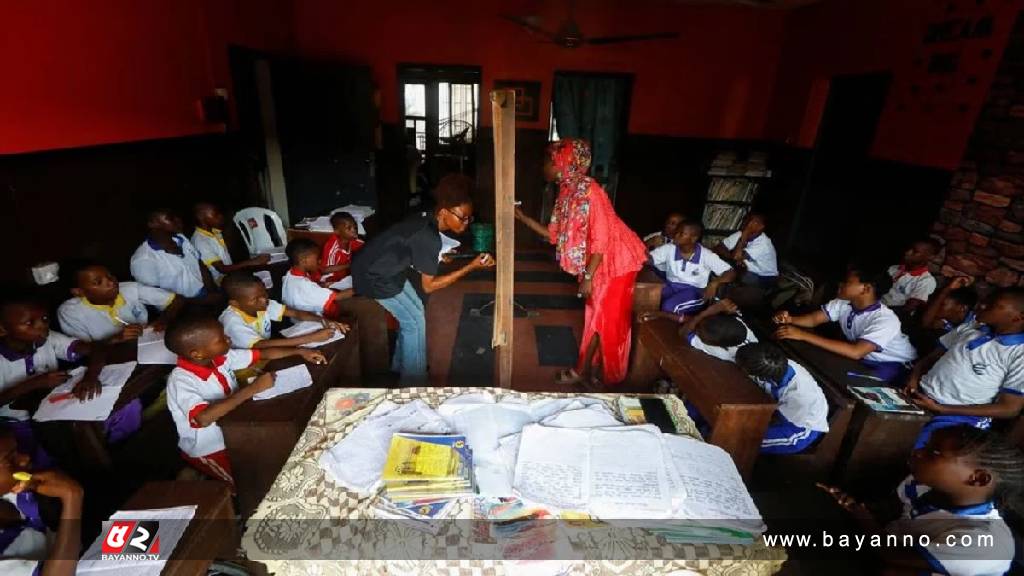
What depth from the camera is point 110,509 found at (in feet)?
6.93

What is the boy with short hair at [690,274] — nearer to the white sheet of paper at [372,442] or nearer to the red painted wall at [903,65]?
the red painted wall at [903,65]

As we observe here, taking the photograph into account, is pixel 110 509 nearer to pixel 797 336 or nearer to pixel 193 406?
pixel 193 406

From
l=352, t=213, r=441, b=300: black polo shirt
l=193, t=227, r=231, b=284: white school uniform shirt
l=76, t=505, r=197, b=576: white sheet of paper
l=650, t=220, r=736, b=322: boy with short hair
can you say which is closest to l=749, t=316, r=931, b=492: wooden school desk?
l=650, t=220, r=736, b=322: boy with short hair

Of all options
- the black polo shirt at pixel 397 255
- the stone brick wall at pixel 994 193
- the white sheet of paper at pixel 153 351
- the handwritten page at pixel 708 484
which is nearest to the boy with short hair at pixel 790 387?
the handwritten page at pixel 708 484

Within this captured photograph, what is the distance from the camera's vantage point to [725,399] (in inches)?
72.4

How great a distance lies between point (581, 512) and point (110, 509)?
7.15ft

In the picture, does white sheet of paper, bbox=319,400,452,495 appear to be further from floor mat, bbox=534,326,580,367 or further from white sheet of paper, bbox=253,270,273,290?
floor mat, bbox=534,326,580,367

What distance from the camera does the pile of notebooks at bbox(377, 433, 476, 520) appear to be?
136 centimetres

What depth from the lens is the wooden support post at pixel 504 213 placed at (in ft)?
4.65

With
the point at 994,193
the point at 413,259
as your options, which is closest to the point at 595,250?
the point at 413,259

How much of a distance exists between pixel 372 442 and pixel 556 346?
8.09 feet

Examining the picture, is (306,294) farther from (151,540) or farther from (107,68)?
(107,68)

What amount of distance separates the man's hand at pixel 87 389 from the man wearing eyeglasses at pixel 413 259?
4.01 feet

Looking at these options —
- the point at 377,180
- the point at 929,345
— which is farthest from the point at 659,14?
the point at 929,345
